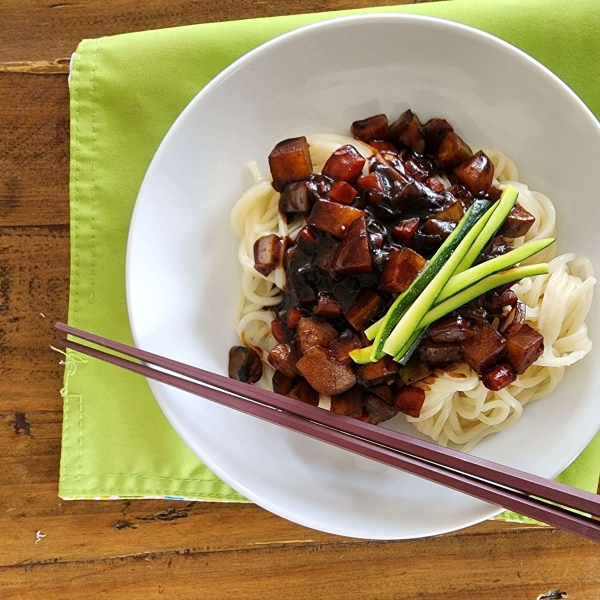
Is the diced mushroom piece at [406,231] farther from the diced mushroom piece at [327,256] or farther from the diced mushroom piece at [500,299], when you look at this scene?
the diced mushroom piece at [500,299]

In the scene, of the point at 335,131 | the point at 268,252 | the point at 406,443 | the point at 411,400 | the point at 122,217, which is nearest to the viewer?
the point at 406,443

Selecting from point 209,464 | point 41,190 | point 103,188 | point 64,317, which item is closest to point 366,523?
point 209,464

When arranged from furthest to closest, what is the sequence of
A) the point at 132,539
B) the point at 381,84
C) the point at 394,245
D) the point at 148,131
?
the point at 132,539, the point at 148,131, the point at 381,84, the point at 394,245

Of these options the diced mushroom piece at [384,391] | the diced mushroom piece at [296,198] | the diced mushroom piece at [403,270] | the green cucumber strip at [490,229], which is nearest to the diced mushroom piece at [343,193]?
the diced mushroom piece at [296,198]

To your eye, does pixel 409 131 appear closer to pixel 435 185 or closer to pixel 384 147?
pixel 384 147

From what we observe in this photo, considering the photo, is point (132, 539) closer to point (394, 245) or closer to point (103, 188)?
point (103, 188)

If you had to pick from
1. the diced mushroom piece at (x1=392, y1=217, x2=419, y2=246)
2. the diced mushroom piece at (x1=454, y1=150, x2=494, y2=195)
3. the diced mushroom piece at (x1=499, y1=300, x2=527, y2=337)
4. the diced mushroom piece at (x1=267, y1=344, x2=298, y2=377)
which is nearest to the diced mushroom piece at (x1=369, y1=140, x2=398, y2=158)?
the diced mushroom piece at (x1=454, y1=150, x2=494, y2=195)

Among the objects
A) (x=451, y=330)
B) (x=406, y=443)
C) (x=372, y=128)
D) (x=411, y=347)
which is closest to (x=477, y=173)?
(x=372, y=128)
